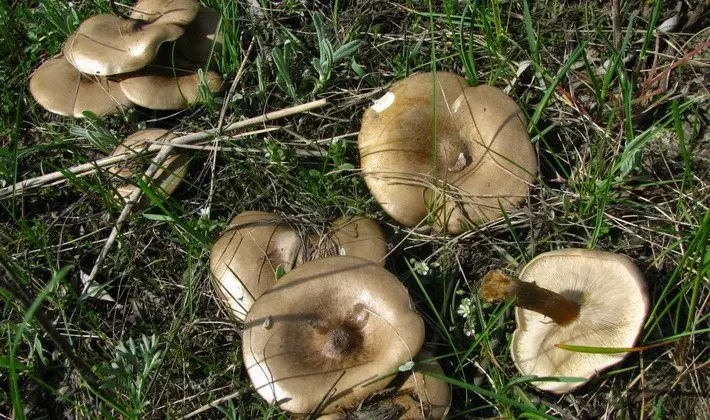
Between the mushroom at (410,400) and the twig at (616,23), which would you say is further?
the twig at (616,23)

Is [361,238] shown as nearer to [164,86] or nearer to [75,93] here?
[164,86]

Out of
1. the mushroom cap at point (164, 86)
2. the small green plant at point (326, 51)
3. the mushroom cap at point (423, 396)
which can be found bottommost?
the mushroom cap at point (423, 396)

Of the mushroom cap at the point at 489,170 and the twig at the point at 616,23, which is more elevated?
the twig at the point at 616,23

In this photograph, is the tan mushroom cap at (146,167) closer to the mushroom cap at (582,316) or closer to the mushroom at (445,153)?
the mushroom at (445,153)

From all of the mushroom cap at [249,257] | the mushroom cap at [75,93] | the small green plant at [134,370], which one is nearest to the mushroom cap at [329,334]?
the mushroom cap at [249,257]

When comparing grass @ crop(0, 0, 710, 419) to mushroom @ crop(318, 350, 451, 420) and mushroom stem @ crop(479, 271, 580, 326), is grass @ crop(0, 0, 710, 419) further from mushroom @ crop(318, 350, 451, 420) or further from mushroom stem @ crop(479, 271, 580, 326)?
mushroom stem @ crop(479, 271, 580, 326)
